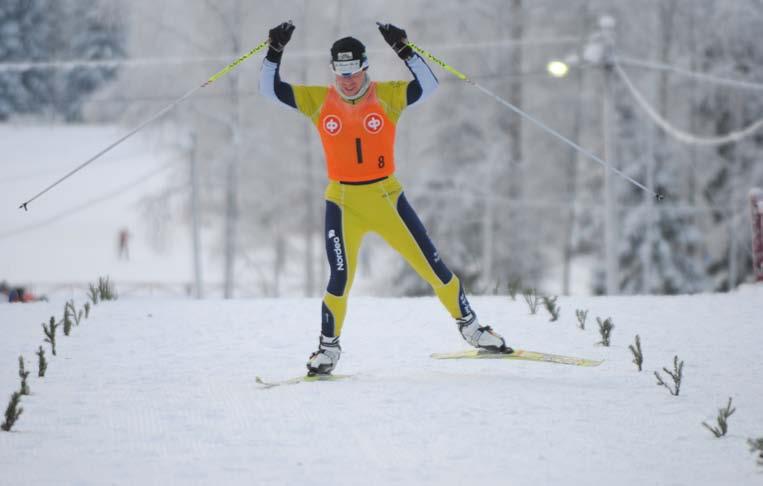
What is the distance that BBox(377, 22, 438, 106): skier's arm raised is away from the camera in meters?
5.88

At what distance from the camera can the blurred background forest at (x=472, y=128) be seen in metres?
23.0

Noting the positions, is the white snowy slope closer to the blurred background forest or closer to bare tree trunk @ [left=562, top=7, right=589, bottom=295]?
the blurred background forest

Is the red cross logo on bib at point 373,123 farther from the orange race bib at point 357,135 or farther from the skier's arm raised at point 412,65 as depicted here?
the skier's arm raised at point 412,65

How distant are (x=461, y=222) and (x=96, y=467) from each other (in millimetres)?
22150

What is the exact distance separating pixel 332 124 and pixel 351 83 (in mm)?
273

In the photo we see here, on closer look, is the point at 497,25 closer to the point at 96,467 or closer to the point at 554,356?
the point at 554,356

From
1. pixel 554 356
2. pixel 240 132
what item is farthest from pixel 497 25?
pixel 554 356

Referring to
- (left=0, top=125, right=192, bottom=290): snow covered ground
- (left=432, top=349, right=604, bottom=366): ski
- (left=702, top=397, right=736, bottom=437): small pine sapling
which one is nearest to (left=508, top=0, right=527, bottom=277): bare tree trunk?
(left=0, top=125, right=192, bottom=290): snow covered ground

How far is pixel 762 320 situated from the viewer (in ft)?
24.8

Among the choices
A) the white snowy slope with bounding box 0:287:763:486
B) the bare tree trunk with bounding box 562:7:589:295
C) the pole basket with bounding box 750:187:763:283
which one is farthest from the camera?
the bare tree trunk with bounding box 562:7:589:295

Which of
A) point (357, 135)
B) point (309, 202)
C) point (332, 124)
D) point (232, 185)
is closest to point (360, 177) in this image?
point (357, 135)

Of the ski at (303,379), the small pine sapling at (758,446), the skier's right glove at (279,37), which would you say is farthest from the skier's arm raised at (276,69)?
the small pine sapling at (758,446)

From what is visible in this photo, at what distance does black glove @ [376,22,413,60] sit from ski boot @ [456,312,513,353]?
5.43 ft

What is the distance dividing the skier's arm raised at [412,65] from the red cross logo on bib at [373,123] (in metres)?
0.25
